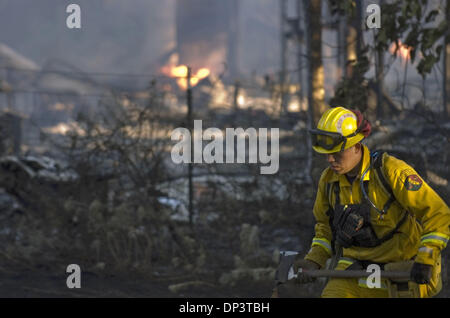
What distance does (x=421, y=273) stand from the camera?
321 centimetres

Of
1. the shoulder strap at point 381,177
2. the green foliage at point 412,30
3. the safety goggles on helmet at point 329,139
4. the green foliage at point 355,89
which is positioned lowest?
the shoulder strap at point 381,177

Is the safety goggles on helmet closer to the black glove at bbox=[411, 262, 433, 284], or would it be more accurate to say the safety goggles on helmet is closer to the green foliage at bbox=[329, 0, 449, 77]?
the black glove at bbox=[411, 262, 433, 284]

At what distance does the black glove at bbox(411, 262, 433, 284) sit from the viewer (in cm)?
320

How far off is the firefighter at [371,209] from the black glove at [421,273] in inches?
2.4

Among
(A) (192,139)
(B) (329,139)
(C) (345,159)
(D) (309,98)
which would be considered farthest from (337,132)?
(A) (192,139)

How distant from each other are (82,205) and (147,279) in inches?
57.4

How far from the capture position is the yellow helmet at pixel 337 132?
3.45m

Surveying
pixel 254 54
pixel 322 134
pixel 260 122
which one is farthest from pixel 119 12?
pixel 322 134

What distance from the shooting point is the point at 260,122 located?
410 inches

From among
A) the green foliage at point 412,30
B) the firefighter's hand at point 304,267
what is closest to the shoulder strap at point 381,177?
the firefighter's hand at point 304,267

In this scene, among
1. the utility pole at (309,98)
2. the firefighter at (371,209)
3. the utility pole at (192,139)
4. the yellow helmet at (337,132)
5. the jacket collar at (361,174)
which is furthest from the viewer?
the utility pole at (192,139)

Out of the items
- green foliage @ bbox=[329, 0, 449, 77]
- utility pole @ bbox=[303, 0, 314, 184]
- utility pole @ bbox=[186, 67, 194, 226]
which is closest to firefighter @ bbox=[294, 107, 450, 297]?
green foliage @ bbox=[329, 0, 449, 77]

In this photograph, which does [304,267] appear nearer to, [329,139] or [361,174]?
[361,174]

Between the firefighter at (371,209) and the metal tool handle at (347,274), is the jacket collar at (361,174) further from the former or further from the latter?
the metal tool handle at (347,274)
